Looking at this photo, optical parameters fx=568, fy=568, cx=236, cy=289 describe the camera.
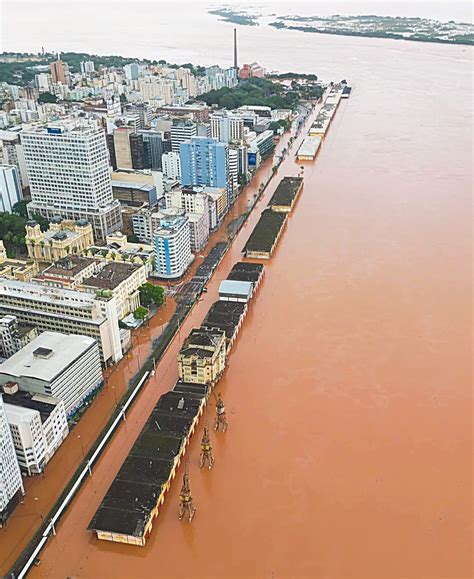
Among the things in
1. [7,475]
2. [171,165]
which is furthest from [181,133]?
[7,475]

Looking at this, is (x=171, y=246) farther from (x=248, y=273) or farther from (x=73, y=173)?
(x=73, y=173)

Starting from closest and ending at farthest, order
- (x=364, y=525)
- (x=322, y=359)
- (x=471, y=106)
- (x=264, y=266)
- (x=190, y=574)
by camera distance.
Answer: (x=190, y=574), (x=364, y=525), (x=322, y=359), (x=264, y=266), (x=471, y=106)

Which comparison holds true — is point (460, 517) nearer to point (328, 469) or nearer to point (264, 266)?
point (328, 469)

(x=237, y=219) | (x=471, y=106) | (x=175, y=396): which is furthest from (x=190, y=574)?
(x=471, y=106)

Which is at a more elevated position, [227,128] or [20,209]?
[227,128]

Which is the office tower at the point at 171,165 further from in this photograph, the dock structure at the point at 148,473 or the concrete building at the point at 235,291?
the dock structure at the point at 148,473

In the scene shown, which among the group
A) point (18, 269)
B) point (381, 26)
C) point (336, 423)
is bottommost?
point (336, 423)

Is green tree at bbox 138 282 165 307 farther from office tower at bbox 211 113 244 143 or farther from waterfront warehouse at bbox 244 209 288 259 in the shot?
office tower at bbox 211 113 244 143
